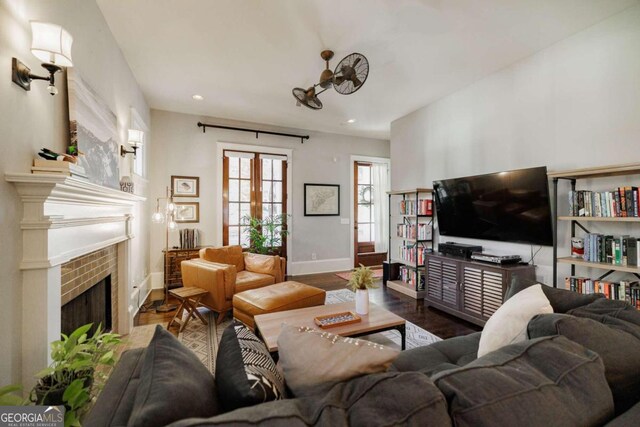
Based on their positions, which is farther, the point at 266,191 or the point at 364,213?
the point at 364,213

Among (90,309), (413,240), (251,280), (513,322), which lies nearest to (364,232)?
(413,240)

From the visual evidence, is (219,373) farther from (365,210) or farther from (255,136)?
(365,210)

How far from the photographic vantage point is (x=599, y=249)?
232 centimetres

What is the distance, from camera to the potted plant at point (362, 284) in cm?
219

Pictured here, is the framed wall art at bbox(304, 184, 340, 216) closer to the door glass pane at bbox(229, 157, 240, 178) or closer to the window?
the window

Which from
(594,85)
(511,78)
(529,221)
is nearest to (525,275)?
(529,221)

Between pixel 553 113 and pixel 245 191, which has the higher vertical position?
pixel 553 113

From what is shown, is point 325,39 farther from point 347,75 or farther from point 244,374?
point 244,374

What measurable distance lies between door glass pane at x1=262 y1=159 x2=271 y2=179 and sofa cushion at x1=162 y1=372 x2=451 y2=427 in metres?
4.75

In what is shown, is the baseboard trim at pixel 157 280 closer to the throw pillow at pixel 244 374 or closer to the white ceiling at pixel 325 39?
the white ceiling at pixel 325 39

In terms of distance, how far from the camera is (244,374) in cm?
76

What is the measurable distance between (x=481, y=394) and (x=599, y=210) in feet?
8.46

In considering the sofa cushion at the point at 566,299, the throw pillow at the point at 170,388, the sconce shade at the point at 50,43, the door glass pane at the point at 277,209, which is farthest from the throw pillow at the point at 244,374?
the door glass pane at the point at 277,209

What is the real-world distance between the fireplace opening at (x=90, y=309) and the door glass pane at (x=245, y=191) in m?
2.65
